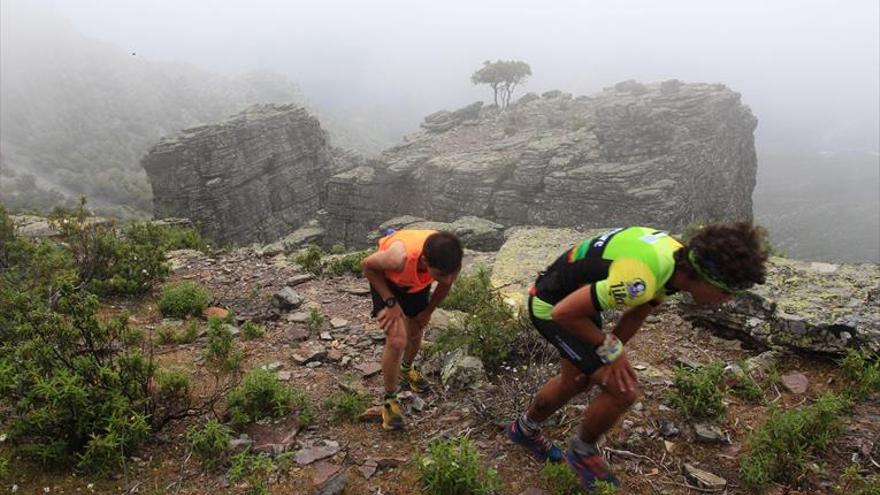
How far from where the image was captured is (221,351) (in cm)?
568

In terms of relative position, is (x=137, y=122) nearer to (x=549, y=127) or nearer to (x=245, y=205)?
(x=245, y=205)

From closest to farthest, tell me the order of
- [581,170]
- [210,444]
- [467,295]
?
[210,444] < [467,295] < [581,170]

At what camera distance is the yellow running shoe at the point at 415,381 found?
496 centimetres

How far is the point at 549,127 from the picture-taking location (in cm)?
3500

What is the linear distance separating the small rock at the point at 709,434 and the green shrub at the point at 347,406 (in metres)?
2.64

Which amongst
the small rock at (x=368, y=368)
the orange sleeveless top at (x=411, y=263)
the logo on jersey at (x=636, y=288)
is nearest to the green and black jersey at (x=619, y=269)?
the logo on jersey at (x=636, y=288)

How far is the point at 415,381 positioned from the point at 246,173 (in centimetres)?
3976

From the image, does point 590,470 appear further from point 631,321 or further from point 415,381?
point 415,381

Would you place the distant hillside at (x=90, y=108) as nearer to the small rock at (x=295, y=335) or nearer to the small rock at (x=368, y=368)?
the small rock at (x=295, y=335)

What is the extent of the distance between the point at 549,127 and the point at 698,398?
32308 millimetres

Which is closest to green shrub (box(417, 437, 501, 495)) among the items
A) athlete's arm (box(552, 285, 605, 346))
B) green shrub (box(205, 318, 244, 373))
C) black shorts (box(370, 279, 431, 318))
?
athlete's arm (box(552, 285, 605, 346))

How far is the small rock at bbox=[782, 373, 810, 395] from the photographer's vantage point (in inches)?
189

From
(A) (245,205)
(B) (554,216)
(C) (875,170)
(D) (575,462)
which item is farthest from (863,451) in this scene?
(C) (875,170)

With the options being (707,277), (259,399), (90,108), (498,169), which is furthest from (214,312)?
(90,108)
